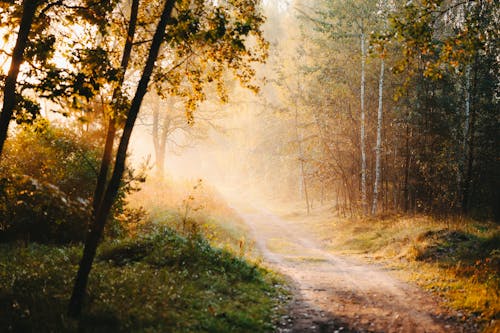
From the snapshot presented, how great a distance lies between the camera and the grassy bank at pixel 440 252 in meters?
8.97

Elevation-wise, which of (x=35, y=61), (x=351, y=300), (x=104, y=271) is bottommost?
(x=351, y=300)

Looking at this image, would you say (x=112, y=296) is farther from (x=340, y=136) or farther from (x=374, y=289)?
(x=340, y=136)

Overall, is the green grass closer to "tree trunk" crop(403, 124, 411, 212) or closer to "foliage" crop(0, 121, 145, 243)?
"foliage" crop(0, 121, 145, 243)

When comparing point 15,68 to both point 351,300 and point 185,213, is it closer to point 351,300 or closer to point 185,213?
point 351,300

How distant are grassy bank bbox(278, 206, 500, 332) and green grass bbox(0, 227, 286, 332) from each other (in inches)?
171

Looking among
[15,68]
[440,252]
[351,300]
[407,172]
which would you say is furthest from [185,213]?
[407,172]

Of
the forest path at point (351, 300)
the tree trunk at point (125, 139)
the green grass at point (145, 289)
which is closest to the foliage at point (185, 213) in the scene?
the green grass at point (145, 289)

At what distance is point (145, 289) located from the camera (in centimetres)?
800

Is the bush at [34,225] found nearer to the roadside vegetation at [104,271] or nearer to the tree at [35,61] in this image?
the roadside vegetation at [104,271]

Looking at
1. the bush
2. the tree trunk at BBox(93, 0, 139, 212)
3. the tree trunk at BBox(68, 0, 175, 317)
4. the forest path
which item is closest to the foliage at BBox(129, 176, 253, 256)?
the forest path

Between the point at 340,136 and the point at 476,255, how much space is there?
1859 centimetres

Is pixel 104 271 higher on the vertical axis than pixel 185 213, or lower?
lower

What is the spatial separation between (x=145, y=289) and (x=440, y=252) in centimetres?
1063

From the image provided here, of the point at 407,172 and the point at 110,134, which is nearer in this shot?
the point at 110,134
